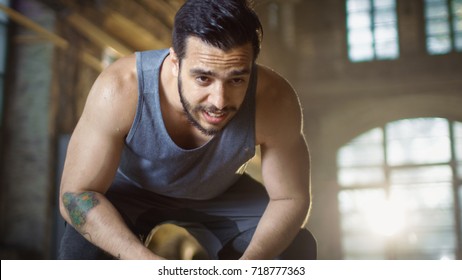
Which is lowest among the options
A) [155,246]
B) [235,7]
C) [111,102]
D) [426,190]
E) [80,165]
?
[426,190]

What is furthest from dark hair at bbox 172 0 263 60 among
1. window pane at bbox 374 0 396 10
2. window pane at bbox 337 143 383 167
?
window pane at bbox 337 143 383 167

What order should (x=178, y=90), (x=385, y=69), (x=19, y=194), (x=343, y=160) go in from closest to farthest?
(x=178, y=90)
(x=19, y=194)
(x=385, y=69)
(x=343, y=160)

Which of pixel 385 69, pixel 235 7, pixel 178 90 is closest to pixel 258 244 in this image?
pixel 178 90

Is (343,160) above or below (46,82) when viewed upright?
below

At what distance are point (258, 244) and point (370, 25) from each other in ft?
13.5

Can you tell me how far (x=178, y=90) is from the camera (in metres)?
1.55

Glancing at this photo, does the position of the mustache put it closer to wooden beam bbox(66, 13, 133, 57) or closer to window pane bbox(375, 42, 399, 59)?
wooden beam bbox(66, 13, 133, 57)

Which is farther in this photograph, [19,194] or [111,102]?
[19,194]

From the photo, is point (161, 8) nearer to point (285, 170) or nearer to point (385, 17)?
point (285, 170)

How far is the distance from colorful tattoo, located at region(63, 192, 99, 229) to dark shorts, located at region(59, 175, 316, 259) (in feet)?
0.58

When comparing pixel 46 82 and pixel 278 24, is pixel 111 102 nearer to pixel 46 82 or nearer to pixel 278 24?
pixel 46 82

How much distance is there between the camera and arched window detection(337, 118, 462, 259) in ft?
17.0

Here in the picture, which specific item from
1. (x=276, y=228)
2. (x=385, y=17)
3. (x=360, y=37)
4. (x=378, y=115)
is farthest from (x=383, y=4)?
(x=276, y=228)

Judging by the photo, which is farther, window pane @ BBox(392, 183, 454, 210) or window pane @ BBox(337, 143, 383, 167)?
window pane @ BBox(337, 143, 383, 167)
